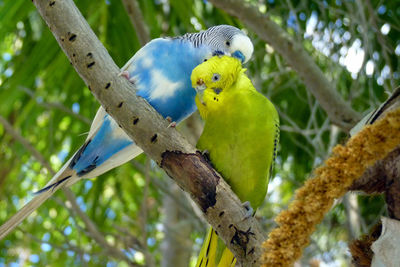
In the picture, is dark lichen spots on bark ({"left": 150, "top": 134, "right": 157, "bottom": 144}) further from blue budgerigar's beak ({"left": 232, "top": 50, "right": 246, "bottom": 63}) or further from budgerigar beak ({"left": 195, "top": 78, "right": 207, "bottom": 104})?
blue budgerigar's beak ({"left": 232, "top": 50, "right": 246, "bottom": 63})

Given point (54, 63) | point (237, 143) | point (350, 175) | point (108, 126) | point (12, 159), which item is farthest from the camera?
point (12, 159)

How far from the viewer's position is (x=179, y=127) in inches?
80.1

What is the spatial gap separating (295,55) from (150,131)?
3.59 ft

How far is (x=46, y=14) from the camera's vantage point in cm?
102

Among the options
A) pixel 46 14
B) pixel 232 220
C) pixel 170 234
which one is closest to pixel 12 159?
pixel 170 234

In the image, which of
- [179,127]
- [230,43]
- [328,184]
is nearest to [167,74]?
[230,43]

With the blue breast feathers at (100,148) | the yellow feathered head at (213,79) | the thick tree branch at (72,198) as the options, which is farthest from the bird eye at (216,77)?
the thick tree branch at (72,198)

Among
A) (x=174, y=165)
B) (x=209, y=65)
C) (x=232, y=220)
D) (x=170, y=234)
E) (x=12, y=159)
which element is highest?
(x=12, y=159)

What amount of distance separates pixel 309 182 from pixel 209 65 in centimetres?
52

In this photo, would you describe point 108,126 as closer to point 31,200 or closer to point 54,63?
point 31,200

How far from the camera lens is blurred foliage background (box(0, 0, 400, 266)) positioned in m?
1.82

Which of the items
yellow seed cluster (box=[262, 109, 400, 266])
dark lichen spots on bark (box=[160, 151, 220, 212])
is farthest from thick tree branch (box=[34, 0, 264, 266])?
yellow seed cluster (box=[262, 109, 400, 266])

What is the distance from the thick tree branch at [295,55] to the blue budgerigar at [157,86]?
0.49m

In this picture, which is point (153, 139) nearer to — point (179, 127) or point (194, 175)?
point (194, 175)
